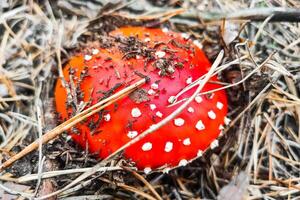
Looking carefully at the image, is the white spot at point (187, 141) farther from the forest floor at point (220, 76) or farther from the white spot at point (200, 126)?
the forest floor at point (220, 76)

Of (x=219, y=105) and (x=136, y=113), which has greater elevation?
(x=136, y=113)

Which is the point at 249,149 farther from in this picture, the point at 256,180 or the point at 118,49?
the point at 118,49

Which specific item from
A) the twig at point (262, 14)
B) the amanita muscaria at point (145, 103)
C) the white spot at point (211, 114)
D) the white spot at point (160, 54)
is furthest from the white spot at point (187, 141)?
the twig at point (262, 14)

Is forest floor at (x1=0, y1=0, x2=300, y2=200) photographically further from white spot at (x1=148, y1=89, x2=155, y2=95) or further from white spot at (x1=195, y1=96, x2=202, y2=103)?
white spot at (x1=148, y1=89, x2=155, y2=95)

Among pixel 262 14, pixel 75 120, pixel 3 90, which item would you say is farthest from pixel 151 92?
pixel 3 90

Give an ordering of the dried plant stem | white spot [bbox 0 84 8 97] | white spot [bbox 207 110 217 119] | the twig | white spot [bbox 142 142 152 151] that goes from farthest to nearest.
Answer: white spot [bbox 0 84 8 97]
the twig
white spot [bbox 207 110 217 119]
white spot [bbox 142 142 152 151]
the dried plant stem

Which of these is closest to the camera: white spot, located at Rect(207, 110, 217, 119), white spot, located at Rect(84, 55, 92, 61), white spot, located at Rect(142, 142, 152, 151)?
white spot, located at Rect(142, 142, 152, 151)

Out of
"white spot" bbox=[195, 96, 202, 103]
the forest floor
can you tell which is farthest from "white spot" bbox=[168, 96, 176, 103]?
the forest floor

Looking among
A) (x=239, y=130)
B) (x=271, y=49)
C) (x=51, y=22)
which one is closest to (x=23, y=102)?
(x=51, y=22)

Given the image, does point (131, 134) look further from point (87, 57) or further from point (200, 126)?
point (87, 57)
